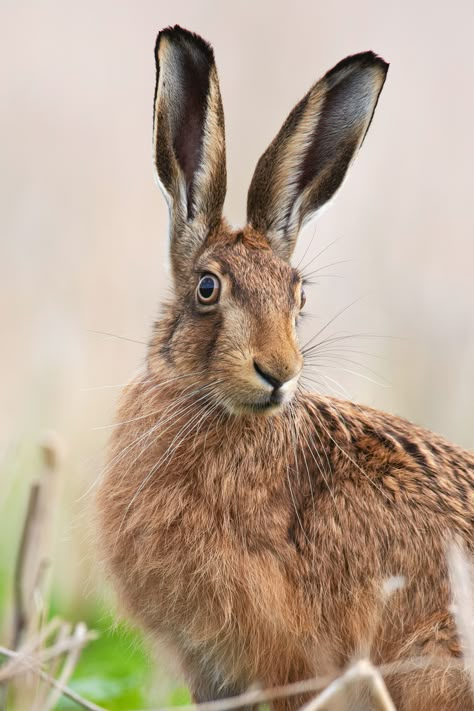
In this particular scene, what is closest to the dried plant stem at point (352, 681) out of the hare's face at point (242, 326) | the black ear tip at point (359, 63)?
the hare's face at point (242, 326)

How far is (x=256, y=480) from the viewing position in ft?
18.0

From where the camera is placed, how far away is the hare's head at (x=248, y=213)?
16.9ft

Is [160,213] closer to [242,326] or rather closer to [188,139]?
[188,139]

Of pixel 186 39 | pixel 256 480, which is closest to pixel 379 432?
pixel 256 480

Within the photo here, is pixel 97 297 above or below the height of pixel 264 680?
above

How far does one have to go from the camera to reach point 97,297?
26.9ft

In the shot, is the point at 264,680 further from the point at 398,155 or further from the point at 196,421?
the point at 398,155

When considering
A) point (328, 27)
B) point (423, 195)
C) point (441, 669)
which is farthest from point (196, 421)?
point (328, 27)

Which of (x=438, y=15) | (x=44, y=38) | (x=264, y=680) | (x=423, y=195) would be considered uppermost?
(x=438, y=15)

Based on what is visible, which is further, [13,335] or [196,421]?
[13,335]

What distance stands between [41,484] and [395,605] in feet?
5.02

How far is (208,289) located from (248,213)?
1.72 feet

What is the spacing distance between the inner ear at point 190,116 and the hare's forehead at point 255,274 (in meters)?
0.41

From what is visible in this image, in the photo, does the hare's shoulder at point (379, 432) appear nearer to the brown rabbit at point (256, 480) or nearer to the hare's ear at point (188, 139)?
the brown rabbit at point (256, 480)
